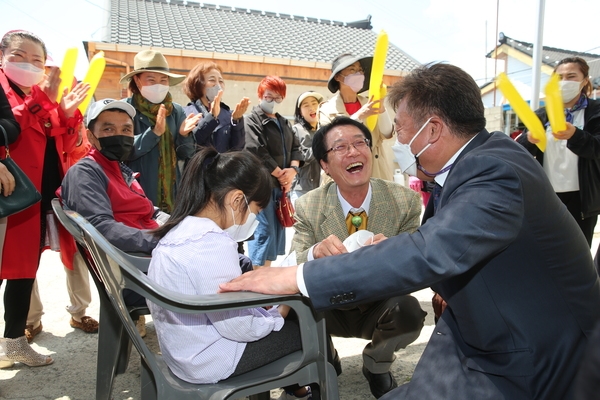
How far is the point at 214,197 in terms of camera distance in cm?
176

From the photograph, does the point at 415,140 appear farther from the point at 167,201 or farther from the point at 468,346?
the point at 167,201

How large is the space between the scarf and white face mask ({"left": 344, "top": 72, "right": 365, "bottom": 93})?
4.98 ft

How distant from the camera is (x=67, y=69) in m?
3.01

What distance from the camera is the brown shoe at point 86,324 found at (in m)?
3.29

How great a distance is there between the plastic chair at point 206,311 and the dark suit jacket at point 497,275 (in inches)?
7.9

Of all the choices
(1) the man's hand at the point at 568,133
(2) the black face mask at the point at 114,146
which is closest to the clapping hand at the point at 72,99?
(2) the black face mask at the point at 114,146

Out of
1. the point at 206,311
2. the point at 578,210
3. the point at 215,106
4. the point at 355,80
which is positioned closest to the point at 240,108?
the point at 215,106

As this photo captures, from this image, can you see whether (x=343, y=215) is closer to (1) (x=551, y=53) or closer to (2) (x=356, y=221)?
(2) (x=356, y=221)

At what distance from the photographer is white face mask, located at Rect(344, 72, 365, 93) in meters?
3.91

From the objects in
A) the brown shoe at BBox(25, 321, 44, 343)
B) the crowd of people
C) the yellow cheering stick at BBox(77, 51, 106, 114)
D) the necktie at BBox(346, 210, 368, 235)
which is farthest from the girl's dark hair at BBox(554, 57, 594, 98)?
the brown shoe at BBox(25, 321, 44, 343)

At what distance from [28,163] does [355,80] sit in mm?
2540

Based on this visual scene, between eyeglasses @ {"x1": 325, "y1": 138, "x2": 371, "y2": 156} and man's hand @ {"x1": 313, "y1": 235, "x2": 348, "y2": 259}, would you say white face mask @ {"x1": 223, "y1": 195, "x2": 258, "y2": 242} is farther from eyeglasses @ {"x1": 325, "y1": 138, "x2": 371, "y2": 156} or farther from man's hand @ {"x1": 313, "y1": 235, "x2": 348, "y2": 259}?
eyeglasses @ {"x1": 325, "y1": 138, "x2": 371, "y2": 156}

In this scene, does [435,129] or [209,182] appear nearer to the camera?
[435,129]

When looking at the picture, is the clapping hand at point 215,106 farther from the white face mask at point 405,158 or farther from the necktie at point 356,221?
the white face mask at point 405,158
